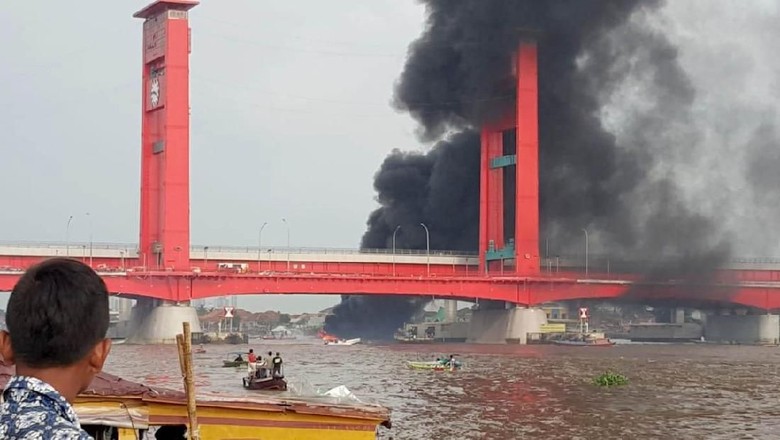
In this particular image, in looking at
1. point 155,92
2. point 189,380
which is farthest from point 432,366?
point 189,380

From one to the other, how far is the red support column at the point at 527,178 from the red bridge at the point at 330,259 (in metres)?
0.08

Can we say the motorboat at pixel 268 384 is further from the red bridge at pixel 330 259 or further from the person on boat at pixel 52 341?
the red bridge at pixel 330 259

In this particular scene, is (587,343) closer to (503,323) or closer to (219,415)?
(503,323)

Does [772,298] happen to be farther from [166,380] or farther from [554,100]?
[166,380]

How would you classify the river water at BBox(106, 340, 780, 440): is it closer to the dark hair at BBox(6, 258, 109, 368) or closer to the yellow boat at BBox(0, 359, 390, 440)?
the yellow boat at BBox(0, 359, 390, 440)

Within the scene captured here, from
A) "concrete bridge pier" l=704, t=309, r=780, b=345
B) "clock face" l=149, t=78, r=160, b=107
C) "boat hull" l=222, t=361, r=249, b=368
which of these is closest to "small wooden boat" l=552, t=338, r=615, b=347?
"concrete bridge pier" l=704, t=309, r=780, b=345

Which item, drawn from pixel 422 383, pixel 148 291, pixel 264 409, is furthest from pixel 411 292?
pixel 264 409

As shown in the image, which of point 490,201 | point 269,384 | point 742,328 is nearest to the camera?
point 269,384

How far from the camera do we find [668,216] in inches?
4564

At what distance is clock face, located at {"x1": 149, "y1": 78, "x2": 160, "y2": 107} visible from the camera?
99125mm

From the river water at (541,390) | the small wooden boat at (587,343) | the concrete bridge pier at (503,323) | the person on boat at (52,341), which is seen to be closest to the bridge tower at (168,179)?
the river water at (541,390)

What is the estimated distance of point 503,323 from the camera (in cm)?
10612

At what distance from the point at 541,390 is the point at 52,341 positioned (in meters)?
45.7

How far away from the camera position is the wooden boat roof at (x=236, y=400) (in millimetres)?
15797
